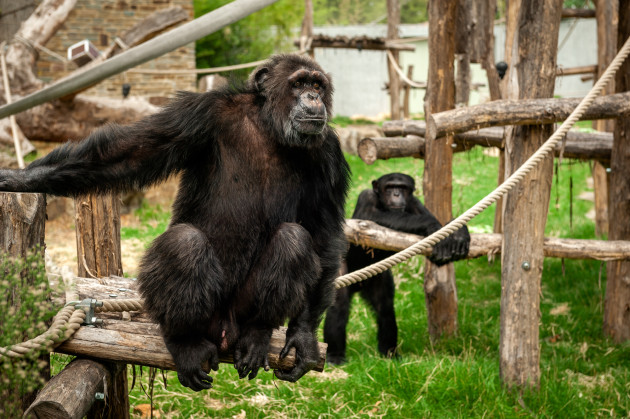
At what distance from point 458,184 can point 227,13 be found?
32.3 feet

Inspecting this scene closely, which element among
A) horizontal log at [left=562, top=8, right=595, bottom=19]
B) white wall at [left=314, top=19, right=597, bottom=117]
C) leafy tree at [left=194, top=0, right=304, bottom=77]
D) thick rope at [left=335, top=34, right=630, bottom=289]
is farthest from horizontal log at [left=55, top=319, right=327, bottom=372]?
white wall at [left=314, top=19, right=597, bottom=117]

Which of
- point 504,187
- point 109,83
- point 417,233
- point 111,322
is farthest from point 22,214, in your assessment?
point 109,83

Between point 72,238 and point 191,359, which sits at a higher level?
point 191,359

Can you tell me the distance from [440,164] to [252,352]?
3564 mm

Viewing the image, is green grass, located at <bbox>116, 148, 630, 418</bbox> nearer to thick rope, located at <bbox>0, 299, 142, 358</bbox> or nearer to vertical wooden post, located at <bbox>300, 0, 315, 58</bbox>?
thick rope, located at <bbox>0, 299, 142, 358</bbox>

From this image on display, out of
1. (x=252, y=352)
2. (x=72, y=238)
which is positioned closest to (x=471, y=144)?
(x=252, y=352)

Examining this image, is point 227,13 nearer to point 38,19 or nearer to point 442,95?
point 442,95

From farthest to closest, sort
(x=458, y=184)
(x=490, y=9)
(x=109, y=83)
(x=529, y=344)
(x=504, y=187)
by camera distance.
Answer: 1. (x=109, y=83)
2. (x=458, y=184)
3. (x=490, y=9)
4. (x=529, y=344)
5. (x=504, y=187)

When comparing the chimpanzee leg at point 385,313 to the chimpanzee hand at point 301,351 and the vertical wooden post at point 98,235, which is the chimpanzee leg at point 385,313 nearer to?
the vertical wooden post at point 98,235

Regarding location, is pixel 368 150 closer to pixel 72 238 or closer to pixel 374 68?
pixel 72 238

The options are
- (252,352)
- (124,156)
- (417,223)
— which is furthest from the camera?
(417,223)

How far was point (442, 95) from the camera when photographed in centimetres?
614

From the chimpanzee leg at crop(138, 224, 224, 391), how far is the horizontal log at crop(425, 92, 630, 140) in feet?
7.79

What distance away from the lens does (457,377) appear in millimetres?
5020
